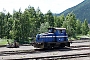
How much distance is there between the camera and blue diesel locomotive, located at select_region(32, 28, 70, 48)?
2844cm

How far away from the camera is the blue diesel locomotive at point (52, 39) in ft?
93.3

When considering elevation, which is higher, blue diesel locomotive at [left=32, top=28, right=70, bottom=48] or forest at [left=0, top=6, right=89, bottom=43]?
forest at [left=0, top=6, right=89, bottom=43]

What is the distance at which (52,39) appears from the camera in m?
29.4

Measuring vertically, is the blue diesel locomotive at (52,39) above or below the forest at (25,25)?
below

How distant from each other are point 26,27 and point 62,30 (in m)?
29.4

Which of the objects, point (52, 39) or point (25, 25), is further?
point (25, 25)

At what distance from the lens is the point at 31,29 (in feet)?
208

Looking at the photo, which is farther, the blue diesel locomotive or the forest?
the forest

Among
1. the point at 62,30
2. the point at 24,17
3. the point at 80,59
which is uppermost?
the point at 24,17

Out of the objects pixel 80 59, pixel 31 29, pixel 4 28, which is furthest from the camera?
pixel 4 28

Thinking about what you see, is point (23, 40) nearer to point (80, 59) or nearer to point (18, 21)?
point (18, 21)

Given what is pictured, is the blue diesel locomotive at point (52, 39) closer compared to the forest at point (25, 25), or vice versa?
the blue diesel locomotive at point (52, 39)

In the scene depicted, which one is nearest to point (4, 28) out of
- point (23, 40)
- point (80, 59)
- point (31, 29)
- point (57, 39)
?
point (31, 29)

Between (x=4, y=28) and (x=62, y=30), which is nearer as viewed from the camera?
(x=62, y=30)
